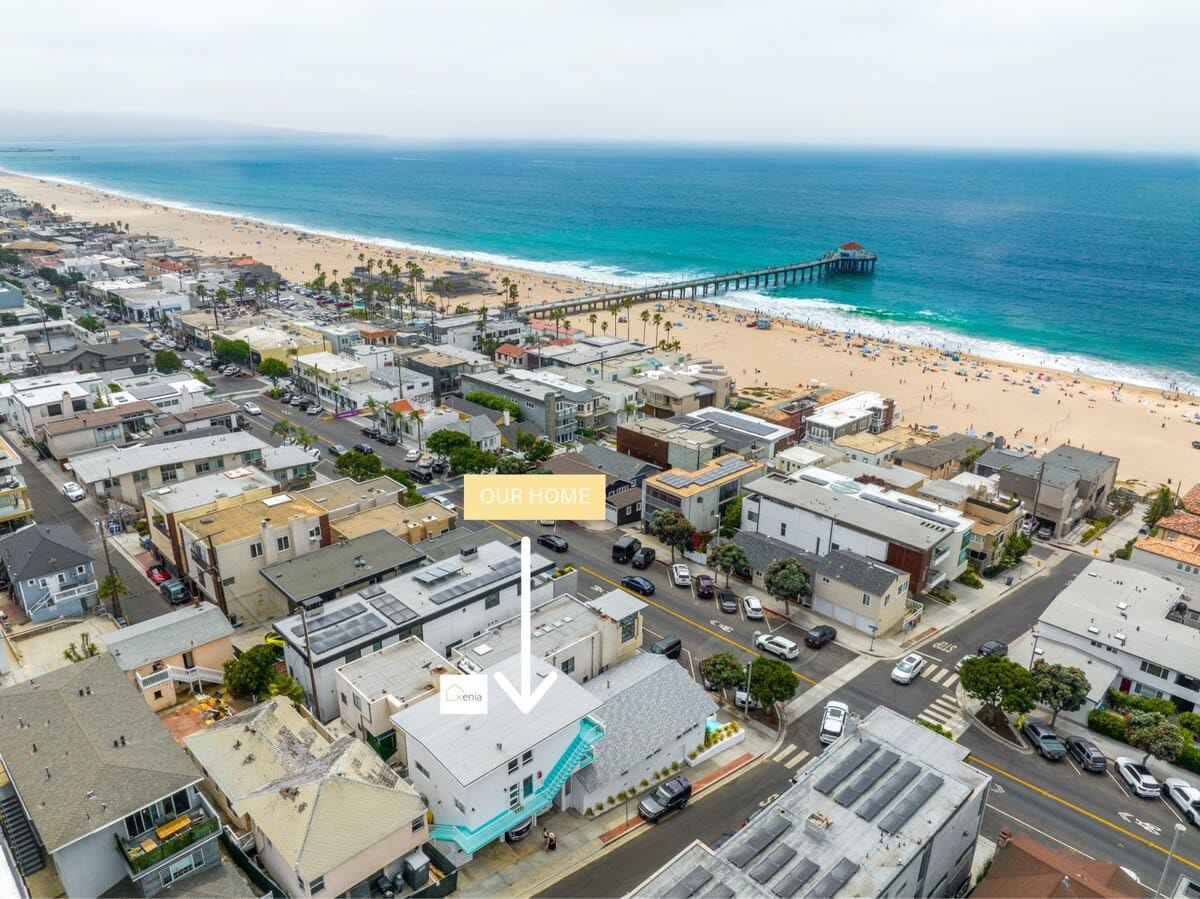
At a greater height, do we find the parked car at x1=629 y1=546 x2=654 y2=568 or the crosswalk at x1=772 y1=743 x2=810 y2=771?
the parked car at x1=629 y1=546 x2=654 y2=568

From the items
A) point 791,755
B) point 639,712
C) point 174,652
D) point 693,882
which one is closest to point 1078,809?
point 791,755

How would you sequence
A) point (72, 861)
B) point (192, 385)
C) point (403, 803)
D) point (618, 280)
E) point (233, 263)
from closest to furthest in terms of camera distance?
1. point (72, 861)
2. point (403, 803)
3. point (192, 385)
4. point (233, 263)
5. point (618, 280)

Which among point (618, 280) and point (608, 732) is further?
point (618, 280)

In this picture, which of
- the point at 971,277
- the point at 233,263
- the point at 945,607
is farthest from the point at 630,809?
the point at 971,277

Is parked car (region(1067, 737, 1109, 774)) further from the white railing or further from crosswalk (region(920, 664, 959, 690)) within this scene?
the white railing

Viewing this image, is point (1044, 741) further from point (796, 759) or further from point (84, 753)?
point (84, 753)

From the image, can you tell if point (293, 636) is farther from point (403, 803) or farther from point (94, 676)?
point (403, 803)

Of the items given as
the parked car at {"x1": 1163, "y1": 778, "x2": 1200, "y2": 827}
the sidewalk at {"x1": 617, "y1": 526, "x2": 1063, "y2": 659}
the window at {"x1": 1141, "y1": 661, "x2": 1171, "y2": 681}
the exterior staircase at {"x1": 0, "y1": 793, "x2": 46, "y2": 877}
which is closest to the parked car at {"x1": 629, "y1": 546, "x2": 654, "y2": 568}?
the sidewalk at {"x1": 617, "y1": 526, "x2": 1063, "y2": 659}

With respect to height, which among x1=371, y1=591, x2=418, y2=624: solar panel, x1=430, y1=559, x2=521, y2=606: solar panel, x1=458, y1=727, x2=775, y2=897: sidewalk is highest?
x1=430, y1=559, x2=521, y2=606: solar panel
